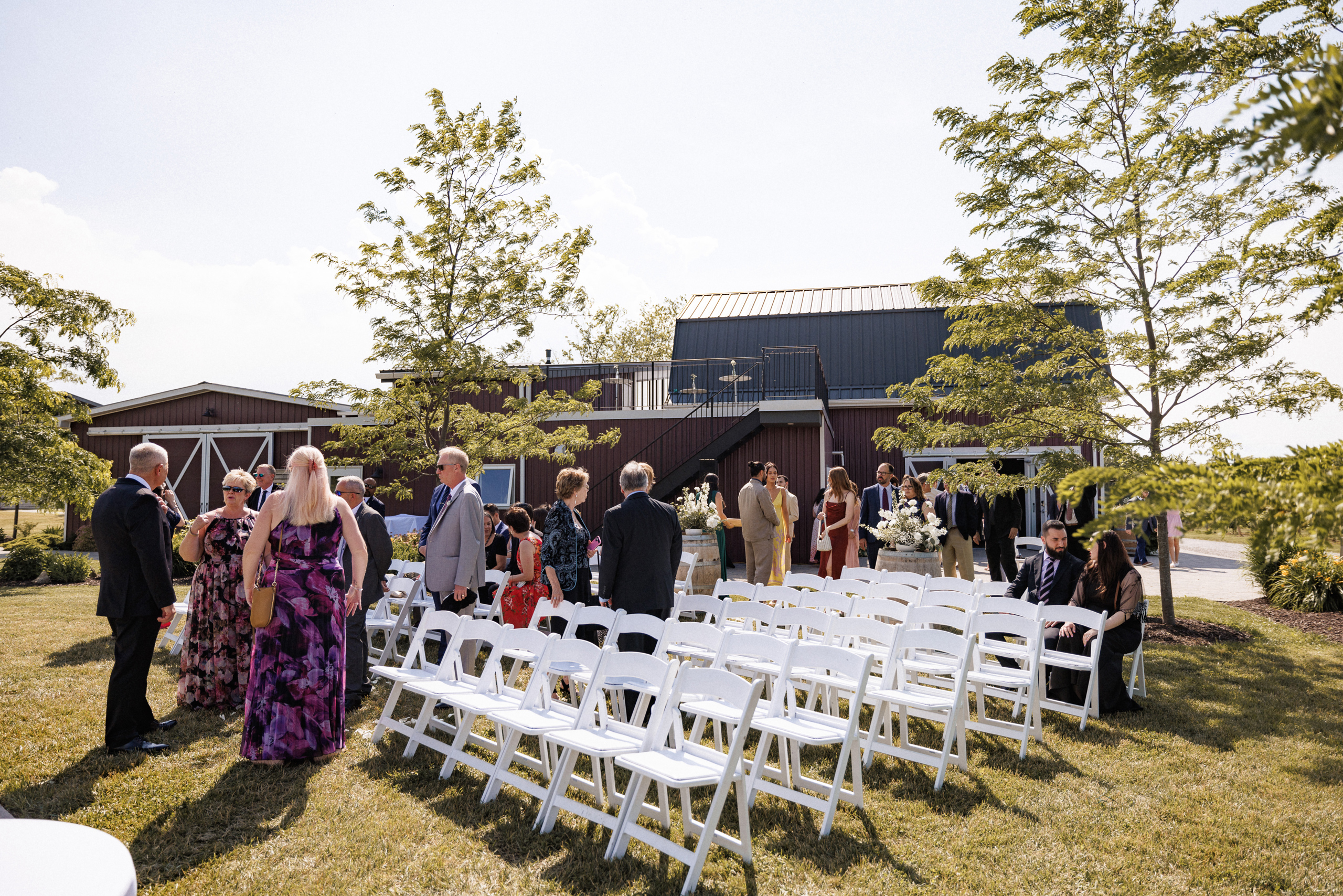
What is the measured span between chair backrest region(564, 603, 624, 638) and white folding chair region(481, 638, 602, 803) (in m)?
0.50

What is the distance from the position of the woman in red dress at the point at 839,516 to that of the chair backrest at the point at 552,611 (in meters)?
5.15

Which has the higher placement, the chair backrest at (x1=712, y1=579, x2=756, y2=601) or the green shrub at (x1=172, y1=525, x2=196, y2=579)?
the chair backrest at (x1=712, y1=579, x2=756, y2=601)

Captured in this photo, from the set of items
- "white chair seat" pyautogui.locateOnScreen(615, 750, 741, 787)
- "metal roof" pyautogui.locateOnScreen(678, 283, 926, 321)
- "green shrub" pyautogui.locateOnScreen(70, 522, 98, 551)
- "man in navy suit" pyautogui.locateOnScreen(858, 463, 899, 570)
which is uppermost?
"metal roof" pyautogui.locateOnScreen(678, 283, 926, 321)

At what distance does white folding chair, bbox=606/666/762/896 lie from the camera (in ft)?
11.4

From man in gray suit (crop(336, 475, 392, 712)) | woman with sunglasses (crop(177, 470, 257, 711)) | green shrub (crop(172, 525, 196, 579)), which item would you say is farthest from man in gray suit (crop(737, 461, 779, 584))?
green shrub (crop(172, 525, 196, 579))

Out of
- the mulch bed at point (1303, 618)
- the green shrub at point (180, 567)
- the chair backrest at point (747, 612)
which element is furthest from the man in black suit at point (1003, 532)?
the green shrub at point (180, 567)

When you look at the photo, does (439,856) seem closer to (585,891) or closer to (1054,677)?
(585,891)

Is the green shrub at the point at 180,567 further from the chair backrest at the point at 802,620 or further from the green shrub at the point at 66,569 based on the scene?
the chair backrest at the point at 802,620

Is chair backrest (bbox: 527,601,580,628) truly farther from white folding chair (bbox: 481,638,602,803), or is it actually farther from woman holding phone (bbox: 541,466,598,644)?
white folding chair (bbox: 481,638,602,803)

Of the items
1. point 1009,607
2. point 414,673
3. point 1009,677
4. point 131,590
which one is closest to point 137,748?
point 131,590

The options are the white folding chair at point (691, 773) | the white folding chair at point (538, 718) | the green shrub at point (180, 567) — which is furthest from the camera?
the green shrub at point (180, 567)

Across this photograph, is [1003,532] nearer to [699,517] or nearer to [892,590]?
[699,517]

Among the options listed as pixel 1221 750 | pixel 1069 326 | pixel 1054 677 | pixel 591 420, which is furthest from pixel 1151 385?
pixel 591 420

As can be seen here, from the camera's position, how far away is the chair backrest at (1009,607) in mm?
6086
